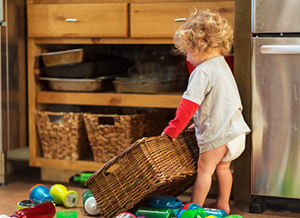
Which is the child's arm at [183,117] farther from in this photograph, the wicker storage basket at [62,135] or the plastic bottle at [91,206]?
the wicker storage basket at [62,135]

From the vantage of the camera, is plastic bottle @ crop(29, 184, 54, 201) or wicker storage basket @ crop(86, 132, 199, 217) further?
plastic bottle @ crop(29, 184, 54, 201)

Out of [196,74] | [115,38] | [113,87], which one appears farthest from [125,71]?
[196,74]

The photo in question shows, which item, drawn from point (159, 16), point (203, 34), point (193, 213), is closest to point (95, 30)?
point (159, 16)

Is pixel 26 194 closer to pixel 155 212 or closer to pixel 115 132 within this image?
pixel 115 132

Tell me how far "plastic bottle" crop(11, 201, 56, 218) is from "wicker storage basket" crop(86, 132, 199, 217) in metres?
0.18

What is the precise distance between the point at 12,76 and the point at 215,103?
104 cm

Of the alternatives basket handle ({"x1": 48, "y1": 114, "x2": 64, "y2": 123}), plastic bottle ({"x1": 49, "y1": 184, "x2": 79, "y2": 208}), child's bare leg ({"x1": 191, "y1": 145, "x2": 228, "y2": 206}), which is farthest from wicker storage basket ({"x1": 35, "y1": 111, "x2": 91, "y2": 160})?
child's bare leg ({"x1": 191, "y1": 145, "x2": 228, "y2": 206})

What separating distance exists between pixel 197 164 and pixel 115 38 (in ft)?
2.36

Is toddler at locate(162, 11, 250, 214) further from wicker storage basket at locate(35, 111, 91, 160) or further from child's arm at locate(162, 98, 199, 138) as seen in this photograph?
wicker storage basket at locate(35, 111, 91, 160)

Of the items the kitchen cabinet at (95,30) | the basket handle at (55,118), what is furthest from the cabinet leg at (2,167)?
the basket handle at (55,118)

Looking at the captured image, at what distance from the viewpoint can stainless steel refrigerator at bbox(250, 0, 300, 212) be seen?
5.65 ft

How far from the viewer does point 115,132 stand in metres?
2.13

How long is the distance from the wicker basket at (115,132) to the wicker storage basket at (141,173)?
369 millimetres

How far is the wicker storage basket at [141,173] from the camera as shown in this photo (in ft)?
5.25
